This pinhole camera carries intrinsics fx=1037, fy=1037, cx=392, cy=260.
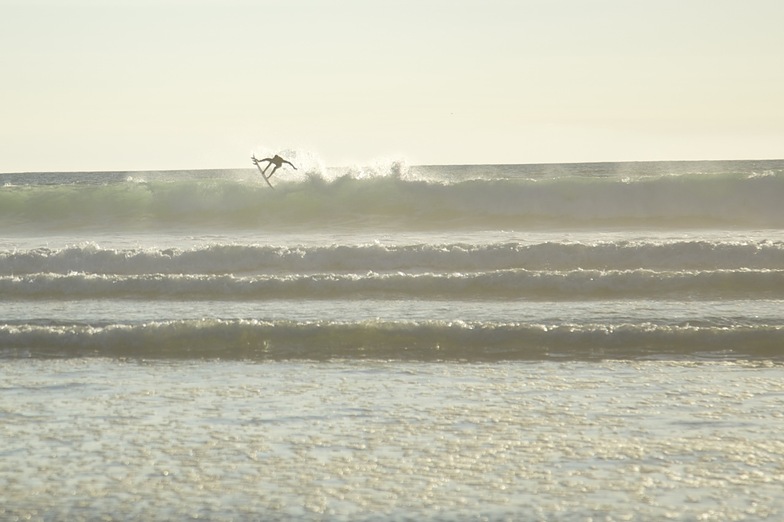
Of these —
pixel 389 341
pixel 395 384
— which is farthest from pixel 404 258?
pixel 395 384

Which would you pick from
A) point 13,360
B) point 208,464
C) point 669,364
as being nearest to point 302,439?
point 208,464

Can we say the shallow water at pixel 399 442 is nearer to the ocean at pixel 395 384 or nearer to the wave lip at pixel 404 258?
the ocean at pixel 395 384

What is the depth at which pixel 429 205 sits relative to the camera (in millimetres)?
32594

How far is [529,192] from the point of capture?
33.2m

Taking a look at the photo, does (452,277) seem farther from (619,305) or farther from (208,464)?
(208,464)

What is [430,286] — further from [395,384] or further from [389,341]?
[395,384]

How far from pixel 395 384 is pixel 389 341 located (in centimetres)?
223

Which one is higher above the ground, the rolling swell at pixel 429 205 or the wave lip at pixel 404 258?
the rolling swell at pixel 429 205

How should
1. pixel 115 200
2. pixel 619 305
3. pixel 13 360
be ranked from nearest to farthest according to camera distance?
pixel 13 360, pixel 619 305, pixel 115 200

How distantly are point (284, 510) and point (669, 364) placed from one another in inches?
208

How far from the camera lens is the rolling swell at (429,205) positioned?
101ft

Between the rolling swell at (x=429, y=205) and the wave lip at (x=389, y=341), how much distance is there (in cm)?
1744

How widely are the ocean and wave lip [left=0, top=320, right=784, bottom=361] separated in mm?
37

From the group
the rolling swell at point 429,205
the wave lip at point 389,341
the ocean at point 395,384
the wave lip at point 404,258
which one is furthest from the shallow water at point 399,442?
the rolling swell at point 429,205
